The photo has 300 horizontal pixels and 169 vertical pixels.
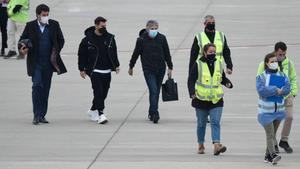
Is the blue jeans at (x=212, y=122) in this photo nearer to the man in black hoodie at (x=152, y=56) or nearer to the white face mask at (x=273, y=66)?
the white face mask at (x=273, y=66)

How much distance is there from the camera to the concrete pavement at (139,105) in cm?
1341

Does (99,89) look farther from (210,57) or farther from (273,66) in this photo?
(273,66)

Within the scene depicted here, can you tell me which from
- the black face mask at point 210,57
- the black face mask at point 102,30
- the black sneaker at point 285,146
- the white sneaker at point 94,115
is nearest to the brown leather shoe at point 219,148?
the black sneaker at point 285,146

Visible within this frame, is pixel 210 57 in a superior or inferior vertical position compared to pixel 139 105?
superior

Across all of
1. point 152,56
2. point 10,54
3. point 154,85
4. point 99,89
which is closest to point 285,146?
point 154,85

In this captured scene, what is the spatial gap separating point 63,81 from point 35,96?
3.40 metres

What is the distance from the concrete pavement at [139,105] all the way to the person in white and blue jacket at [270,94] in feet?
1.29

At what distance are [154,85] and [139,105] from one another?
47.3 inches

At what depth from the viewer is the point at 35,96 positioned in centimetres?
1583

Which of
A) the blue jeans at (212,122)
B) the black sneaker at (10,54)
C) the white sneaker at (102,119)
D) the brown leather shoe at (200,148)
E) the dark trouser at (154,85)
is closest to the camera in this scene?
the blue jeans at (212,122)

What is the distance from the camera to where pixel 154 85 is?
15992 mm

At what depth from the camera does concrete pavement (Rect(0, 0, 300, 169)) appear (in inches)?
528

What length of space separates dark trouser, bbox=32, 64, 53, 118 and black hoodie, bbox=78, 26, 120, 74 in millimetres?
543

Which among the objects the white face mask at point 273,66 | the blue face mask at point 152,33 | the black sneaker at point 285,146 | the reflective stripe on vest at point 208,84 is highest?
the blue face mask at point 152,33
